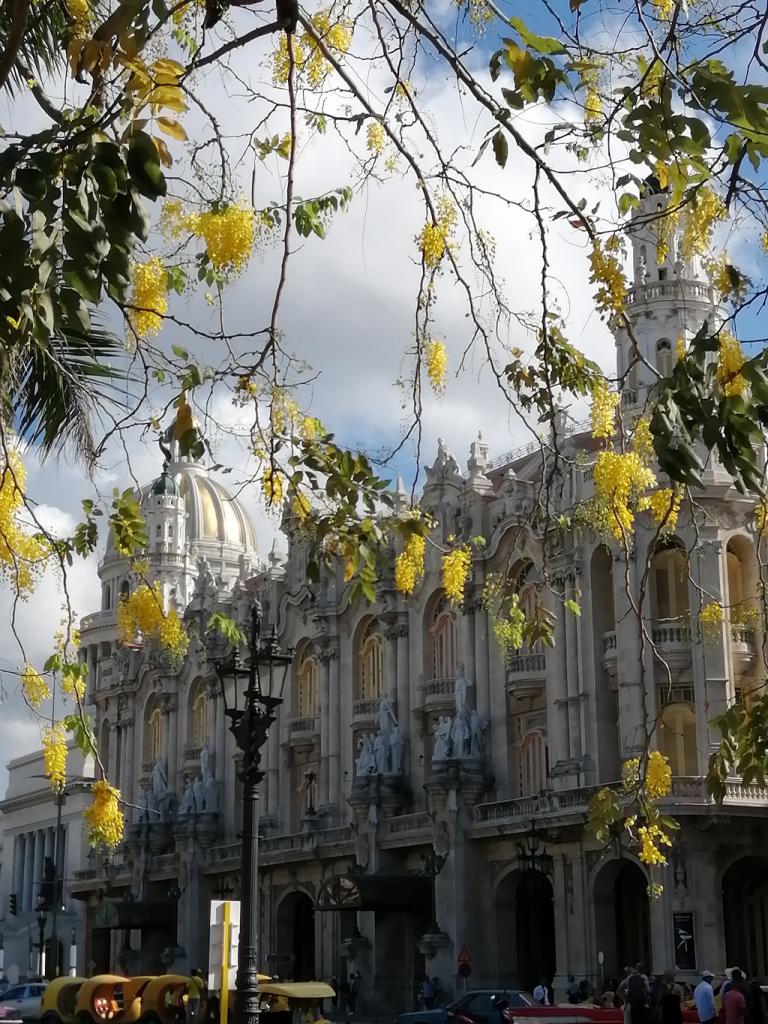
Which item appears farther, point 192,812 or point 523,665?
point 192,812

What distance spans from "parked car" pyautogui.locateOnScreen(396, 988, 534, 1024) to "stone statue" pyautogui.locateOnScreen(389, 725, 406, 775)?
A: 65.3 feet

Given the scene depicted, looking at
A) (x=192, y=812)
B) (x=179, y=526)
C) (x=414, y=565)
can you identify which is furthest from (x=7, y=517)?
(x=179, y=526)

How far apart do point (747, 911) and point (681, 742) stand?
16.8 feet

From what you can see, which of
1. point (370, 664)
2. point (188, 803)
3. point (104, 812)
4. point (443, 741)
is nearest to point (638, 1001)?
point (104, 812)

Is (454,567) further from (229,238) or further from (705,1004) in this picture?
(705,1004)

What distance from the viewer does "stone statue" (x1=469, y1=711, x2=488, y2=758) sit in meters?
48.2

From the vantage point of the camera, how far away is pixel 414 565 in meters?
13.0

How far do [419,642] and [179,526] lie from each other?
36.7 meters

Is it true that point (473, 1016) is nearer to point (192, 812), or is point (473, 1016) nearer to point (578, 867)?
point (578, 867)

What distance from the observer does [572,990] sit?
4109 cm

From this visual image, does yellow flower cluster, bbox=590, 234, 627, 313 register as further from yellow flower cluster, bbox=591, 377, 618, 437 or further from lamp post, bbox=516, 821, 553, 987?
lamp post, bbox=516, 821, 553, 987

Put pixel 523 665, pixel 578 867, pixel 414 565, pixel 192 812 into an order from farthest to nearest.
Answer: pixel 192 812 → pixel 523 665 → pixel 578 867 → pixel 414 565

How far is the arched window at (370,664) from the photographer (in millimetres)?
55250

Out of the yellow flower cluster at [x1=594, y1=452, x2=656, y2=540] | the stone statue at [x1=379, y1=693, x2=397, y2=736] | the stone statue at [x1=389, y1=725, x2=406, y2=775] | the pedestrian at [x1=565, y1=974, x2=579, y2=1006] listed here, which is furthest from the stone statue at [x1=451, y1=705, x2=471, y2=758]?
the yellow flower cluster at [x1=594, y1=452, x2=656, y2=540]
